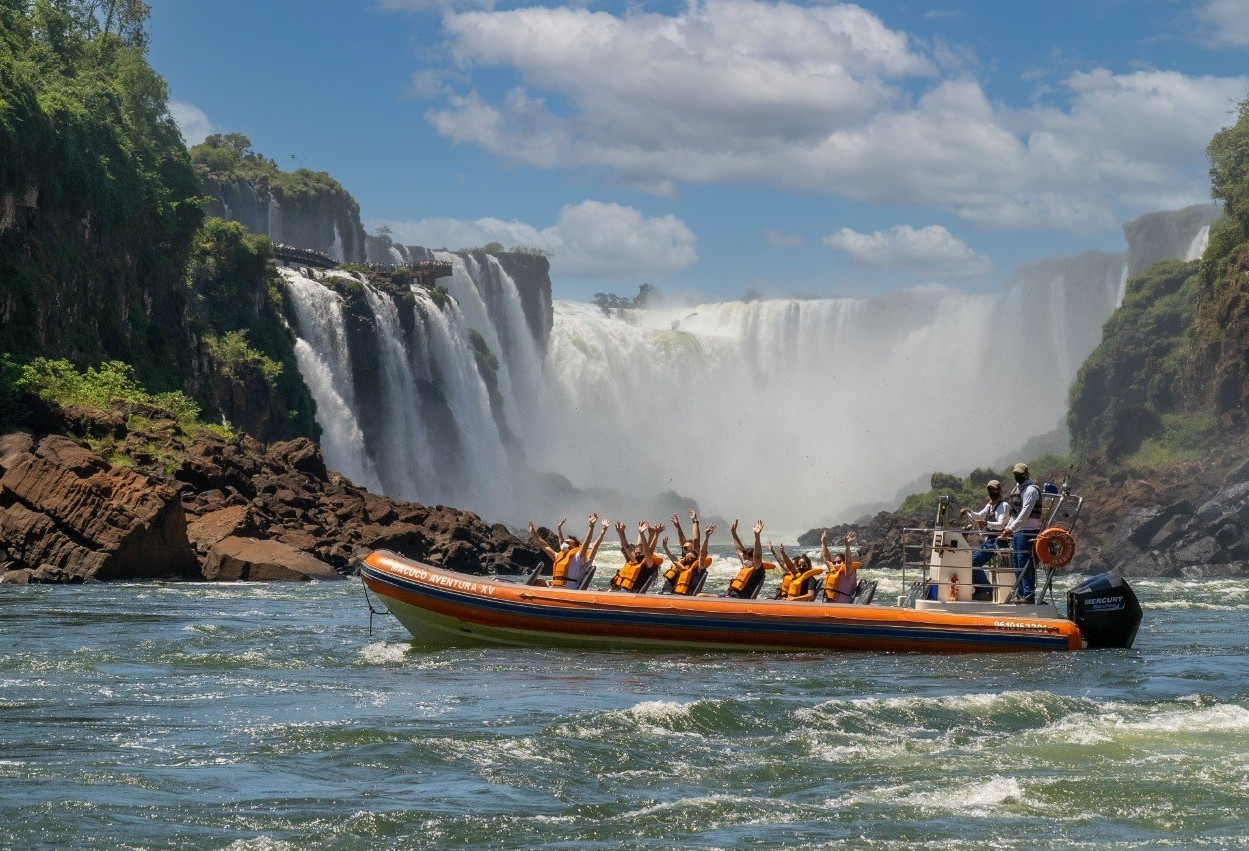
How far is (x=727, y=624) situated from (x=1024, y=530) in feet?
10.8

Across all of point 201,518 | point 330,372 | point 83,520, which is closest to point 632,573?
point 83,520

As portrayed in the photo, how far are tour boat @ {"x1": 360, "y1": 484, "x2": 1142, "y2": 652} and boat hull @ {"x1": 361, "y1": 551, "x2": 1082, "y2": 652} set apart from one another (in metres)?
0.01

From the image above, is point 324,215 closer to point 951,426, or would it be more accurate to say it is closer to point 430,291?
point 430,291

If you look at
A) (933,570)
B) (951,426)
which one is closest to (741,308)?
(951,426)

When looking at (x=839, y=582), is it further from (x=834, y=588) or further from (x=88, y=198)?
(x=88, y=198)

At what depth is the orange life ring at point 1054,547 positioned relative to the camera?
16.6 m

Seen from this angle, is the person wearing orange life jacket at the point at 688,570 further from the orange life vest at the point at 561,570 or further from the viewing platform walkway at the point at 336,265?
the viewing platform walkway at the point at 336,265

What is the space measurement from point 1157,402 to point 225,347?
137 ft

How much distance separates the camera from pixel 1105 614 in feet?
57.3

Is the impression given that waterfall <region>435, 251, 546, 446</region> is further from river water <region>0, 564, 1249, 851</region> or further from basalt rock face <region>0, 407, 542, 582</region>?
river water <region>0, 564, 1249, 851</region>

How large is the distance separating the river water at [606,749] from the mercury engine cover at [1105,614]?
324 mm

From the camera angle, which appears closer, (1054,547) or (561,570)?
(1054,547)

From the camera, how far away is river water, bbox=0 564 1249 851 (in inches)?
350

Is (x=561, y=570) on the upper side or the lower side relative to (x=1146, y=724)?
upper
